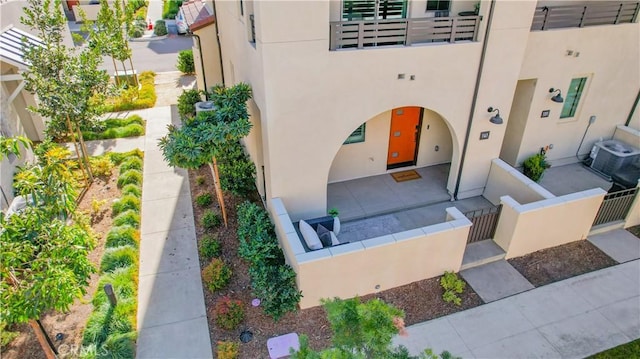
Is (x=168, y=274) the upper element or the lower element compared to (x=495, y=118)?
lower

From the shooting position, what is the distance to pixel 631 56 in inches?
452

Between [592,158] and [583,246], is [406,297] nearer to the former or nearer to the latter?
[583,246]

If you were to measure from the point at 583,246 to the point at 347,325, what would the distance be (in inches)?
314

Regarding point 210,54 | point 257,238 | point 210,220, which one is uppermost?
point 210,54

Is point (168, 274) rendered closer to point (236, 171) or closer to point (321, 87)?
point (236, 171)

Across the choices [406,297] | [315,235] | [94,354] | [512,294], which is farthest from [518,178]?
[94,354]

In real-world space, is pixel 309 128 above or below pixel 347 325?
above

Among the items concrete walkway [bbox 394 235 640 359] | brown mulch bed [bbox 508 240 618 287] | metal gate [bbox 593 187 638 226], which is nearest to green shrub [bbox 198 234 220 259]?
concrete walkway [bbox 394 235 640 359]

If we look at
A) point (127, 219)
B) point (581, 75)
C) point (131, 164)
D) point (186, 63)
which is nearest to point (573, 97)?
point (581, 75)

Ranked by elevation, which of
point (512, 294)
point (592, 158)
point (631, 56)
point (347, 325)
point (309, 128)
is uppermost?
point (631, 56)

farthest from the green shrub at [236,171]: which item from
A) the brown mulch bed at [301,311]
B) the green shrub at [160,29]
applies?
the green shrub at [160,29]

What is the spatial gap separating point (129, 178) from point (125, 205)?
1.48m

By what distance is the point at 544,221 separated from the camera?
9.07m

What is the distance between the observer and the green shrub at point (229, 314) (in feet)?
24.8
